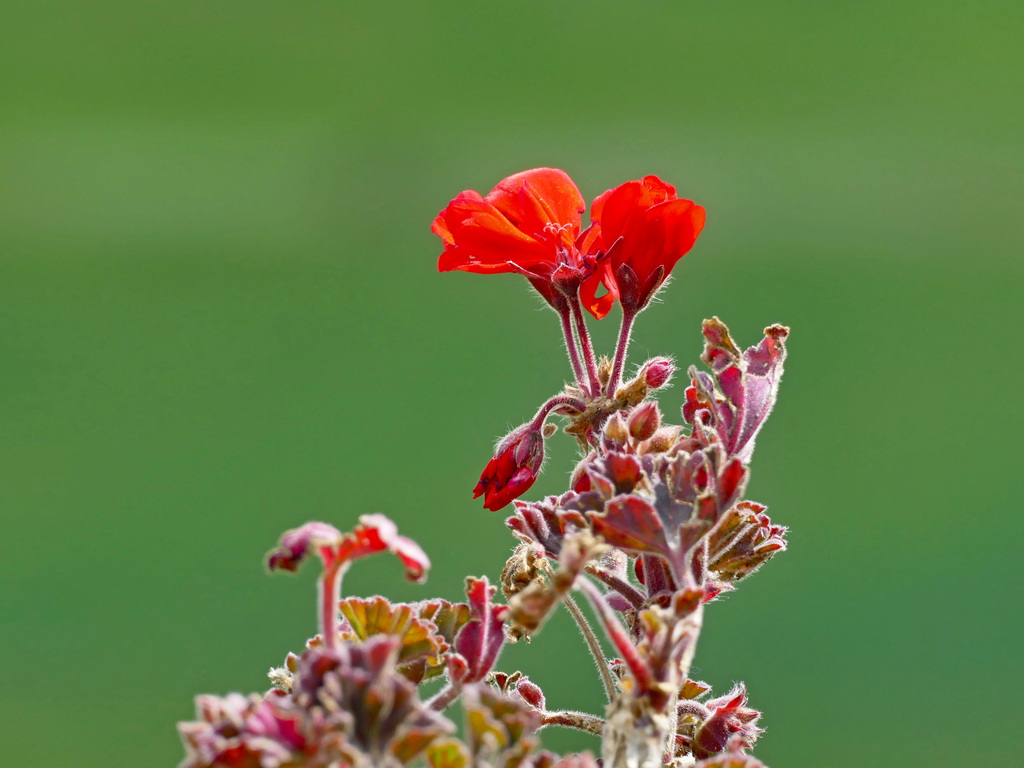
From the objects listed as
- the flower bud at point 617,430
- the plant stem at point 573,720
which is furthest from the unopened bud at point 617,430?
the plant stem at point 573,720

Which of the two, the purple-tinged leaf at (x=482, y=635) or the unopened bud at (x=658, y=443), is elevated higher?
the unopened bud at (x=658, y=443)

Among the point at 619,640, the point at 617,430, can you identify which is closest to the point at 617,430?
the point at 617,430

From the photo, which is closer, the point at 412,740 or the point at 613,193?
the point at 412,740

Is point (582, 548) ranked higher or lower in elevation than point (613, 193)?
lower

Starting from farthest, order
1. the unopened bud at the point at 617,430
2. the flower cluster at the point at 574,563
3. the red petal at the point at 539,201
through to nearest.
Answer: the red petal at the point at 539,201 < the unopened bud at the point at 617,430 < the flower cluster at the point at 574,563

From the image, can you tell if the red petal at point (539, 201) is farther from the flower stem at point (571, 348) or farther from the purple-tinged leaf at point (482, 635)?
the purple-tinged leaf at point (482, 635)

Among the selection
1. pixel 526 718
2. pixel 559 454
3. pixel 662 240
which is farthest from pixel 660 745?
pixel 559 454

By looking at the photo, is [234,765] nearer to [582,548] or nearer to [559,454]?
[582,548]
